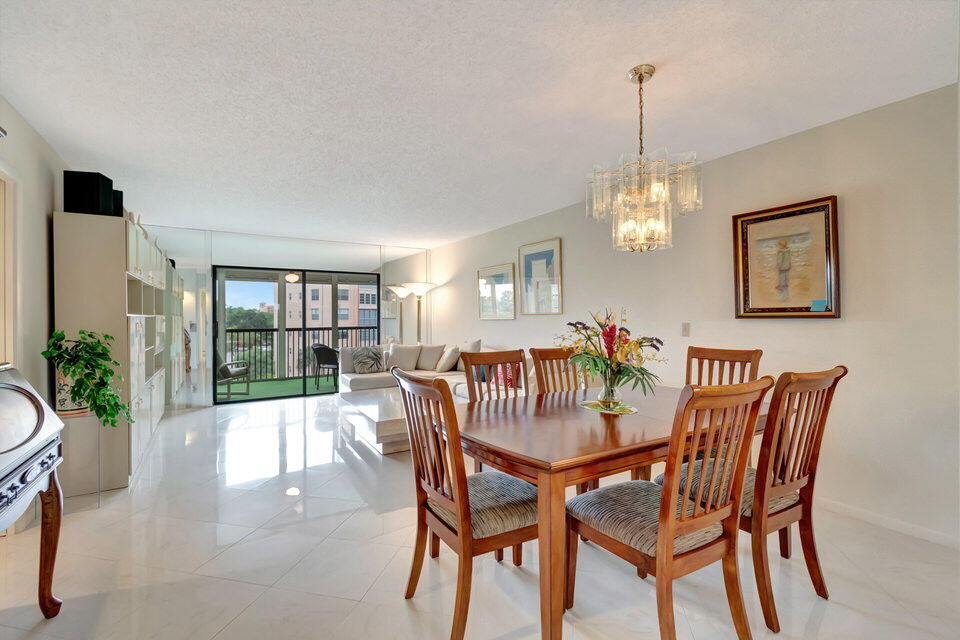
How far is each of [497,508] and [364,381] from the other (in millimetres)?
4262

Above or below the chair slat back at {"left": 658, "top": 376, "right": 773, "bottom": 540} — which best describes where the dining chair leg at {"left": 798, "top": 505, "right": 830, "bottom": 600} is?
below

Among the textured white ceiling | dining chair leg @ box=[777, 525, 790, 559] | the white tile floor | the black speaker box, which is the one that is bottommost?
the white tile floor

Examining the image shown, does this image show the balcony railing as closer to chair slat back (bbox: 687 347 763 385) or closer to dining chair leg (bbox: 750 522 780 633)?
chair slat back (bbox: 687 347 763 385)

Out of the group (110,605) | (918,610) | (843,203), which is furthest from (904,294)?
(110,605)

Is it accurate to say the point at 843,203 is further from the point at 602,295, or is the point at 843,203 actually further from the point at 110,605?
the point at 110,605

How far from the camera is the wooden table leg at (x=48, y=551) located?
175cm

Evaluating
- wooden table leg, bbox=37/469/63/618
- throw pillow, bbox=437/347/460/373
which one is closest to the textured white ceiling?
wooden table leg, bbox=37/469/63/618

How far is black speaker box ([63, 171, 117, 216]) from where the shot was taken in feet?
9.91

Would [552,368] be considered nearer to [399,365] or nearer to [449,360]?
[449,360]

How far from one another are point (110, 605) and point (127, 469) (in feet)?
4.98

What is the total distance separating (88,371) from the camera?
8.77 ft

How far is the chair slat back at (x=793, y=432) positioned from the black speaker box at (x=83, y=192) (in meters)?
4.07

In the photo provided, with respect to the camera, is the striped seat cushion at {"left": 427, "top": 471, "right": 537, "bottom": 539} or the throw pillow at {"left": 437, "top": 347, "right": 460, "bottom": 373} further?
the throw pillow at {"left": 437, "top": 347, "right": 460, "bottom": 373}

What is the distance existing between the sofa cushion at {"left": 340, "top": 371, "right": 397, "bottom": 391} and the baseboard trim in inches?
169
